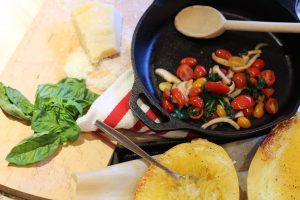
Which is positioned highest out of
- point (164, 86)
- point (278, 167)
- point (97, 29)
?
point (97, 29)

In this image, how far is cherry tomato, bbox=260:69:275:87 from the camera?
1140 mm

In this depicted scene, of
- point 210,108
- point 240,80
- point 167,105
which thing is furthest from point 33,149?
point 240,80

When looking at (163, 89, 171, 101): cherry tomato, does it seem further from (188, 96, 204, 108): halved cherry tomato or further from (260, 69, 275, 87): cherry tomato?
(260, 69, 275, 87): cherry tomato

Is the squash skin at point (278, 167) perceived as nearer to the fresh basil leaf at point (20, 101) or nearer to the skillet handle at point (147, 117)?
the skillet handle at point (147, 117)

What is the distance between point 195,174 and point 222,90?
25cm

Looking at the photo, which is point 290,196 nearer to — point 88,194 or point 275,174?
point 275,174

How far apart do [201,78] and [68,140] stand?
0.39 metres

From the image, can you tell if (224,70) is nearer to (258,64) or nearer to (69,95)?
(258,64)

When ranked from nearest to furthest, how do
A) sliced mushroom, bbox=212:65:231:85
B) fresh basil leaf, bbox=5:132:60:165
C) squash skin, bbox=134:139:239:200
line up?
squash skin, bbox=134:139:239:200 < fresh basil leaf, bbox=5:132:60:165 < sliced mushroom, bbox=212:65:231:85

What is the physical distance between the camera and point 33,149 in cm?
105

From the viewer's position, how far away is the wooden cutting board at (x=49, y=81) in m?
1.04

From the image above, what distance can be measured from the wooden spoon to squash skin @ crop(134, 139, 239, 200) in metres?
0.37

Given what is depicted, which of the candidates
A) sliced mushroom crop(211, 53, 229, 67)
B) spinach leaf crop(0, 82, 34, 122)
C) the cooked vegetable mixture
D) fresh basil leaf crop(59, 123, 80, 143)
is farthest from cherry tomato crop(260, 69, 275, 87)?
spinach leaf crop(0, 82, 34, 122)

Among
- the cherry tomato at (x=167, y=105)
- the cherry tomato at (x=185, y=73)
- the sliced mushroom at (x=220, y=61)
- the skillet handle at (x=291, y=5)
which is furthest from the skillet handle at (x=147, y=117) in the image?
the skillet handle at (x=291, y=5)
